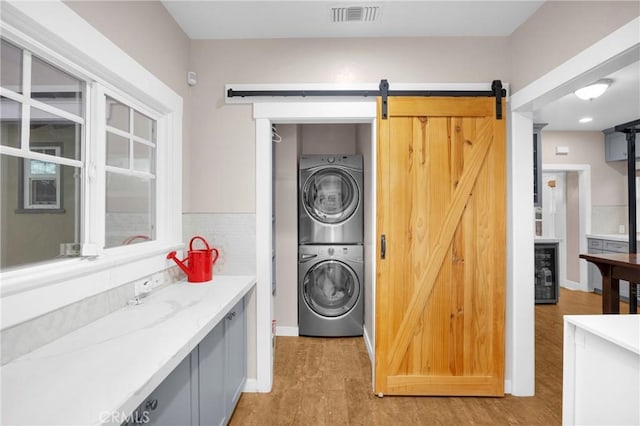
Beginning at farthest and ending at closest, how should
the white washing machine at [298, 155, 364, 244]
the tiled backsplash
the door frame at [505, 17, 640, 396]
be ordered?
the white washing machine at [298, 155, 364, 244] → the tiled backsplash → the door frame at [505, 17, 640, 396]

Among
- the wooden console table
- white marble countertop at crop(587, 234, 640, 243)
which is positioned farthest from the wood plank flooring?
white marble countertop at crop(587, 234, 640, 243)

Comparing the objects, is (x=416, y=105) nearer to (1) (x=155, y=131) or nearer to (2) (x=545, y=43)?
(2) (x=545, y=43)

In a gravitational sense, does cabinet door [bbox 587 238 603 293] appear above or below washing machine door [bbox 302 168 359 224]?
below

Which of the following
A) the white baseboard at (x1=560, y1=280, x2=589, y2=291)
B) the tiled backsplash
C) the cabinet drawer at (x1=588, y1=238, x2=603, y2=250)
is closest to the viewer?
the tiled backsplash

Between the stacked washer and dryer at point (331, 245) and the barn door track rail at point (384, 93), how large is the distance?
110 centimetres

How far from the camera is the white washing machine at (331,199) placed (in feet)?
11.0

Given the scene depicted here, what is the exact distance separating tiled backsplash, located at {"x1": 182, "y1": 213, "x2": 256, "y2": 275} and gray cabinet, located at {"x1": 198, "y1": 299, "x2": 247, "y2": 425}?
1.00ft

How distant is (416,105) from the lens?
2.26 m

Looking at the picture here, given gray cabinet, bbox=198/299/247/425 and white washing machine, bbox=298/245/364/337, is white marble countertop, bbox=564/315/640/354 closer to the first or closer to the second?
gray cabinet, bbox=198/299/247/425

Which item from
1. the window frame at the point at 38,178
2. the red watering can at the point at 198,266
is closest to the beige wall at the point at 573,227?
the red watering can at the point at 198,266

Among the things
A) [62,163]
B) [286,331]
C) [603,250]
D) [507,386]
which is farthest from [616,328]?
[603,250]

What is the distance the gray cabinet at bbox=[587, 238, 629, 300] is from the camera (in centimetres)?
466

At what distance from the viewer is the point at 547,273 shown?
4578mm

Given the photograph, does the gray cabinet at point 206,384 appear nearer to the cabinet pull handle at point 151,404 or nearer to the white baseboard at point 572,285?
the cabinet pull handle at point 151,404
